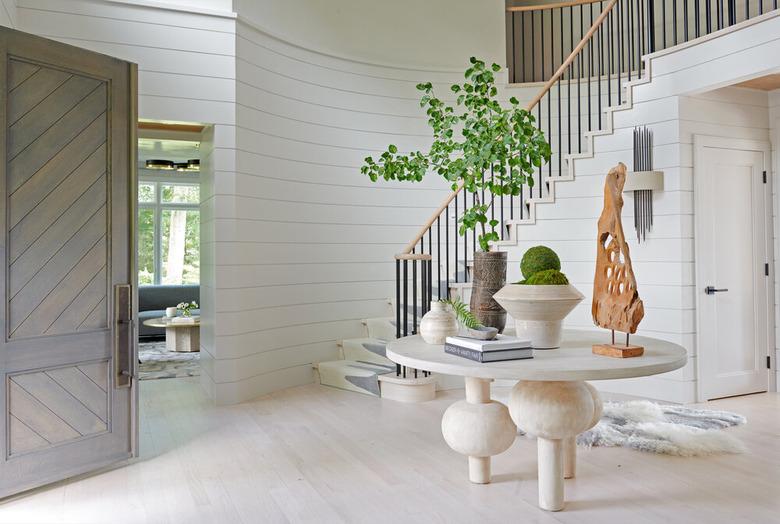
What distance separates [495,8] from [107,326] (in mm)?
5528

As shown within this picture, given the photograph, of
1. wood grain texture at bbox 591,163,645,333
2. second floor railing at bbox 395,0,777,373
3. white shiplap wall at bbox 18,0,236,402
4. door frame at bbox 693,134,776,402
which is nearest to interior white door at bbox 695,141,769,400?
door frame at bbox 693,134,776,402

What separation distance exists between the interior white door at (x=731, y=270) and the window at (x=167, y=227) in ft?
27.0

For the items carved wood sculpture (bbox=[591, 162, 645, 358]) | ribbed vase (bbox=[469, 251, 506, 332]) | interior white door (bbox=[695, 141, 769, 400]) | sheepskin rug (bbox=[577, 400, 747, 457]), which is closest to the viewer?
carved wood sculpture (bbox=[591, 162, 645, 358])

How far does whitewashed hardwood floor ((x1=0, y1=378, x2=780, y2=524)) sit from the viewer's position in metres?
2.80

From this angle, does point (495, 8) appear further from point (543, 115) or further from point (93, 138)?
point (93, 138)

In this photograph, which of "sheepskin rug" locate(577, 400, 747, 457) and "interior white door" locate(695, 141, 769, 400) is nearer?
"sheepskin rug" locate(577, 400, 747, 457)

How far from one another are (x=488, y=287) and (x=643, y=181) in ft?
8.14

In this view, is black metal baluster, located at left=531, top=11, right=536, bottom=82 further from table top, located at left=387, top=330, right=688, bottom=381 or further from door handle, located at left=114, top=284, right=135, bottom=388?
door handle, located at left=114, top=284, right=135, bottom=388

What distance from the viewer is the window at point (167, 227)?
10.4 m

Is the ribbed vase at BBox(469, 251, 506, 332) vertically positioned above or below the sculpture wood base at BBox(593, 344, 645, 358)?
above

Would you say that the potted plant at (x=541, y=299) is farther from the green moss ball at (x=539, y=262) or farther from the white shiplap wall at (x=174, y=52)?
the white shiplap wall at (x=174, y=52)

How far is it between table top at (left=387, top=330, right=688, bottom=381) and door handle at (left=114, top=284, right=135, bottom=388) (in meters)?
1.66

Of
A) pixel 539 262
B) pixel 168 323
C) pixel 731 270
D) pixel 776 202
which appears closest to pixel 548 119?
pixel 776 202

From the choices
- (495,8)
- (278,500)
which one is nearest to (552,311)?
(278,500)
